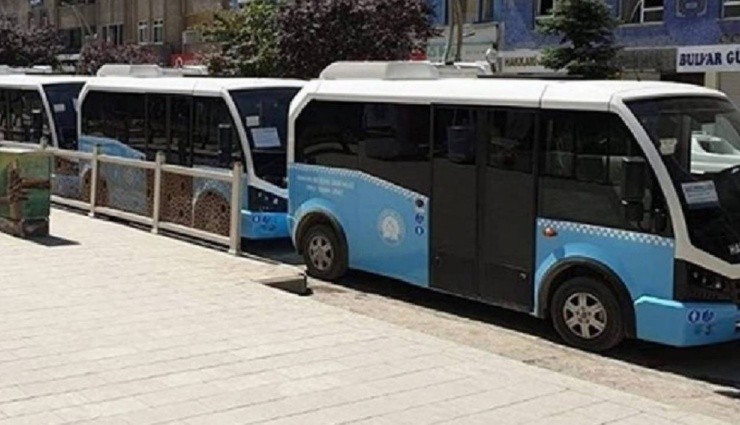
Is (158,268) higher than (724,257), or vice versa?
(724,257)

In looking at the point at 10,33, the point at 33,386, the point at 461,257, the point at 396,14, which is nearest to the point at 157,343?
the point at 33,386

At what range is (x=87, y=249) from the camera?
1236 centimetres

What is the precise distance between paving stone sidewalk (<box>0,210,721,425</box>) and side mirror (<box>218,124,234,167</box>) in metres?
3.18

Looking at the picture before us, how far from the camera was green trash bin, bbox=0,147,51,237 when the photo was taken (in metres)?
13.1

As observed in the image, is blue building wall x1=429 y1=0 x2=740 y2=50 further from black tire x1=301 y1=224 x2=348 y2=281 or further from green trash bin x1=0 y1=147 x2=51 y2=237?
green trash bin x1=0 y1=147 x2=51 y2=237

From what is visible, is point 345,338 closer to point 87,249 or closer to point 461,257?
point 461,257

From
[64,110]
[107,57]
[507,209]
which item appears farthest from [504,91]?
[107,57]

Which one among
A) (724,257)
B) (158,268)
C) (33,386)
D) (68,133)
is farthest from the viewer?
(68,133)

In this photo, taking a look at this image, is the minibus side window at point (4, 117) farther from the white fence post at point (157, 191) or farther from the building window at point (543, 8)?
the building window at point (543, 8)

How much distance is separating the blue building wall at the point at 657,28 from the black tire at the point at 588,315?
62.0 feet

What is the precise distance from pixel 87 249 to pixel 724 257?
24.7 ft

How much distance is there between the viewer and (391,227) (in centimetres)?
1041

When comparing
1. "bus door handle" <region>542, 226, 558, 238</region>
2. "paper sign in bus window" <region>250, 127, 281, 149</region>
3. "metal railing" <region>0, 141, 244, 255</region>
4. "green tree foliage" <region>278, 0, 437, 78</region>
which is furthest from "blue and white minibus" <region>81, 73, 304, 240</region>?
"green tree foliage" <region>278, 0, 437, 78</region>

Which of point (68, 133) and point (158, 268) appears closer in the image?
point (158, 268)
